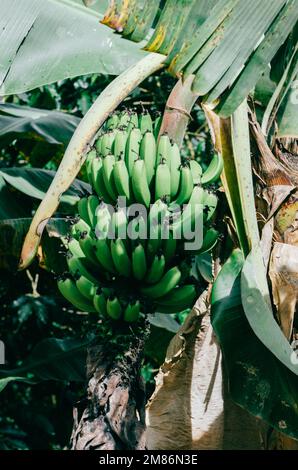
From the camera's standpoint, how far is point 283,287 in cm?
198

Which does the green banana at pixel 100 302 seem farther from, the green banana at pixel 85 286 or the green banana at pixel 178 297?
the green banana at pixel 178 297

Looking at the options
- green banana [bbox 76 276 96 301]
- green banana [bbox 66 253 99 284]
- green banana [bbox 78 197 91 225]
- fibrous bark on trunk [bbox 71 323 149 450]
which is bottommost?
fibrous bark on trunk [bbox 71 323 149 450]

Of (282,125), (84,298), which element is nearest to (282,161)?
(282,125)

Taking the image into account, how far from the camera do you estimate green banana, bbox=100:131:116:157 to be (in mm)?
2018

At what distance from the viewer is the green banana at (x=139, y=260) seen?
180 cm

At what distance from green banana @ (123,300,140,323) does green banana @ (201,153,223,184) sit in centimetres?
37

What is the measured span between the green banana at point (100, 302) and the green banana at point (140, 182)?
241 millimetres

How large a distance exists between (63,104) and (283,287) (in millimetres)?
2392

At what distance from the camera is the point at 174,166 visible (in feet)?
6.34

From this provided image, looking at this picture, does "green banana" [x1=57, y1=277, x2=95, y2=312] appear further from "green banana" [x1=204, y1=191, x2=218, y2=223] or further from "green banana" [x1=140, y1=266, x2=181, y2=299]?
"green banana" [x1=204, y1=191, x2=218, y2=223]

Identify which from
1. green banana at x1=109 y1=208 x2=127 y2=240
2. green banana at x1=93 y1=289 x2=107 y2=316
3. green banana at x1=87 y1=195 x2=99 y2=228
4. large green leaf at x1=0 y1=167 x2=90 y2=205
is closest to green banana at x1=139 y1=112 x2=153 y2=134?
green banana at x1=87 y1=195 x2=99 y2=228

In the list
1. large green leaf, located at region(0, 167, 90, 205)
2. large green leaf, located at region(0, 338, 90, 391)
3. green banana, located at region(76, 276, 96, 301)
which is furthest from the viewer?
large green leaf, located at region(0, 338, 90, 391)

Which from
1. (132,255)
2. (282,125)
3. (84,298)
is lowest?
(84,298)

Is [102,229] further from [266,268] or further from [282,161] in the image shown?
[282,161]
